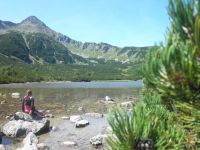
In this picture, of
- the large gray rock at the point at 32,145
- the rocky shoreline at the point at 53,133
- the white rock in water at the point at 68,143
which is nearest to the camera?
the large gray rock at the point at 32,145

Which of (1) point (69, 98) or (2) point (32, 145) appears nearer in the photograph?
(2) point (32, 145)

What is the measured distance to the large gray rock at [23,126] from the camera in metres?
24.4

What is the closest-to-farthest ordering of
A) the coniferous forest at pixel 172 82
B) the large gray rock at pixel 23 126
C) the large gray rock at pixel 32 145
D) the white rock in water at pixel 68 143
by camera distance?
1. the coniferous forest at pixel 172 82
2. the large gray rock at pixel 32 145
3. the white rock in water at pixel 68 143
4. the large gray rock at pixel 23 126

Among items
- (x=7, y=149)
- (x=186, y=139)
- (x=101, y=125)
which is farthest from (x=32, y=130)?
(x=186, y=139)

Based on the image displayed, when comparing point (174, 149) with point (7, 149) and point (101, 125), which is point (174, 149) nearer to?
point (7, 149)

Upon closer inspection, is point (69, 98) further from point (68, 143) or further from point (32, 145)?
point (32, 145)

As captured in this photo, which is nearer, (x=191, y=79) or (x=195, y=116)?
(x=191, y=79)

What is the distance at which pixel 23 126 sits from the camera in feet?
82.3

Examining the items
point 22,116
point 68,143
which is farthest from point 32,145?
point 22,116

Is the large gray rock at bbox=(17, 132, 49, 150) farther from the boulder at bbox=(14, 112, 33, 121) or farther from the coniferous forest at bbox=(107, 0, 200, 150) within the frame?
the coniferous forest at bbox=(107, 0, 200, 150)

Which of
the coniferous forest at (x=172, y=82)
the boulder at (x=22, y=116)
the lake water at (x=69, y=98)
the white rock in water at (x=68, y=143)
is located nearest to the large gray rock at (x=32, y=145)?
the white rock in water at (x=68, y=143)

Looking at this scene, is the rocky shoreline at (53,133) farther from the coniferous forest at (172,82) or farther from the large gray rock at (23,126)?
the coniferous forest at (172,82)

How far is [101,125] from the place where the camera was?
30.5 metres

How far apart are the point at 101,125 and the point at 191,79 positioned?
28427 millimetres
